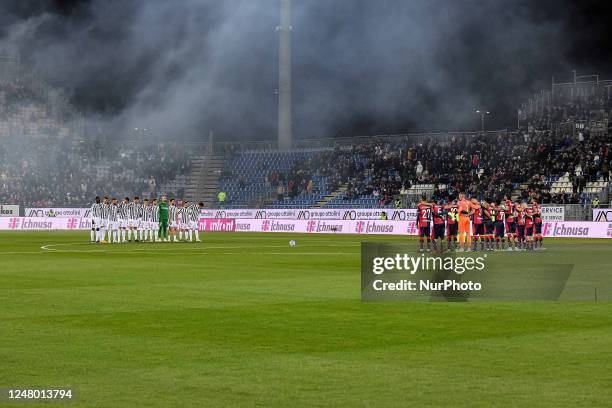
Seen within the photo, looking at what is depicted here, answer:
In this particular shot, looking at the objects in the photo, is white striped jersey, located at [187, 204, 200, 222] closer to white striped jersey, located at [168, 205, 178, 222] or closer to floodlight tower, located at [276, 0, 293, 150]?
white striped jersey, located at [168, 205, 178, 222]

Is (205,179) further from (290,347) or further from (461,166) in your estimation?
(290,347)

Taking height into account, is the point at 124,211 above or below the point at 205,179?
below

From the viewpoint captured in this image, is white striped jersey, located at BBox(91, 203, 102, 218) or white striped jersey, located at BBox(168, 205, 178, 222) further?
white striped jersey, located at BBox(168, 205, 178, 222)

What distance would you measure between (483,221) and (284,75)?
4019 centimetres

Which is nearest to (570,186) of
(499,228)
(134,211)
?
(499,228)

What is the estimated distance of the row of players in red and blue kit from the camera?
34.4m

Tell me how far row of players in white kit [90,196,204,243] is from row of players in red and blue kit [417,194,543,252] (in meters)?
13.7

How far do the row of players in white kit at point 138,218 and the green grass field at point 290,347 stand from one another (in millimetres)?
24517

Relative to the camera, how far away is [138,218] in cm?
4609

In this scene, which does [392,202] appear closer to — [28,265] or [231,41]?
[231,41]

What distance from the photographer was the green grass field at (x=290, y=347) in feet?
27.8

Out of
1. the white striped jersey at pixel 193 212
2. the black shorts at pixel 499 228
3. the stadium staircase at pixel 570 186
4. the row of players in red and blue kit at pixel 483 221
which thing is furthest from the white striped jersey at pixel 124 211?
the stadium staircase at pixel 570 186

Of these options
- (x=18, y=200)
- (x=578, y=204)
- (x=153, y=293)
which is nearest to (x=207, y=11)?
(x=18, y=200)

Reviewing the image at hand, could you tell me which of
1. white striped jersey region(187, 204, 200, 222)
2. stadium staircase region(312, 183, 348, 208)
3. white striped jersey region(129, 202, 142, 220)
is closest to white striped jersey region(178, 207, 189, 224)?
white striped jersey region(187, 204, 200, 222)
